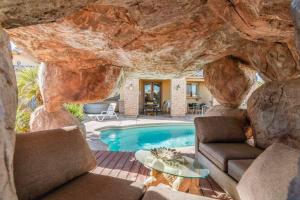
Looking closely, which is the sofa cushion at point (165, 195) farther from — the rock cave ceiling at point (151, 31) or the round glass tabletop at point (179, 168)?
the rock cave ceiling at point (151, 31)

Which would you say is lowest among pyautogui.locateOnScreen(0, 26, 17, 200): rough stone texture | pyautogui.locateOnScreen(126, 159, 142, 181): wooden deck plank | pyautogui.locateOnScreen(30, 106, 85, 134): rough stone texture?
pyautogui.locateOnScreen(126, 159, 142, 181): wooden deck plank

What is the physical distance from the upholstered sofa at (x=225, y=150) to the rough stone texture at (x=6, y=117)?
7.43 ft

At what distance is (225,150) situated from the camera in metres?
3.24

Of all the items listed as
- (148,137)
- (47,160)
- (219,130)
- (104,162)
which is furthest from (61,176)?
(148,137)

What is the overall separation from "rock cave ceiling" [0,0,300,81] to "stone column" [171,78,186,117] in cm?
800

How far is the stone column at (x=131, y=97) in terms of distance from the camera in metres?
12.9

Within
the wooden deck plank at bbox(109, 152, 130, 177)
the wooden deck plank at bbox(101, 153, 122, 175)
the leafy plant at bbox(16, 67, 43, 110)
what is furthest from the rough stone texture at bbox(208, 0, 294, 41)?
the leafy plant at bbox(16, 67, 43, 110)

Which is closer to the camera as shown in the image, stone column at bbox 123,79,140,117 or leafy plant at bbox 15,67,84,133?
leafy plant at bbox 15,67,84,133

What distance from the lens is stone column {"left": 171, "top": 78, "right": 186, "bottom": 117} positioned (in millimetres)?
13305

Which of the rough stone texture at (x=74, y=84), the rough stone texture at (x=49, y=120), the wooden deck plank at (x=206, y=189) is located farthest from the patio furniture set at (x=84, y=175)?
the rough stone texture at (x=49, y=120)

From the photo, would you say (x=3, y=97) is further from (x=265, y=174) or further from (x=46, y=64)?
(x=46, y=64)

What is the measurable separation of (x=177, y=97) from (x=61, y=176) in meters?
11.6

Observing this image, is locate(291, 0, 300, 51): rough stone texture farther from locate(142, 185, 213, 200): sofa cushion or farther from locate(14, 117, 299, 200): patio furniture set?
locate(142, 185, 213, 200): sofa cushion

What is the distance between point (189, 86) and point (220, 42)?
1204 centimetres
